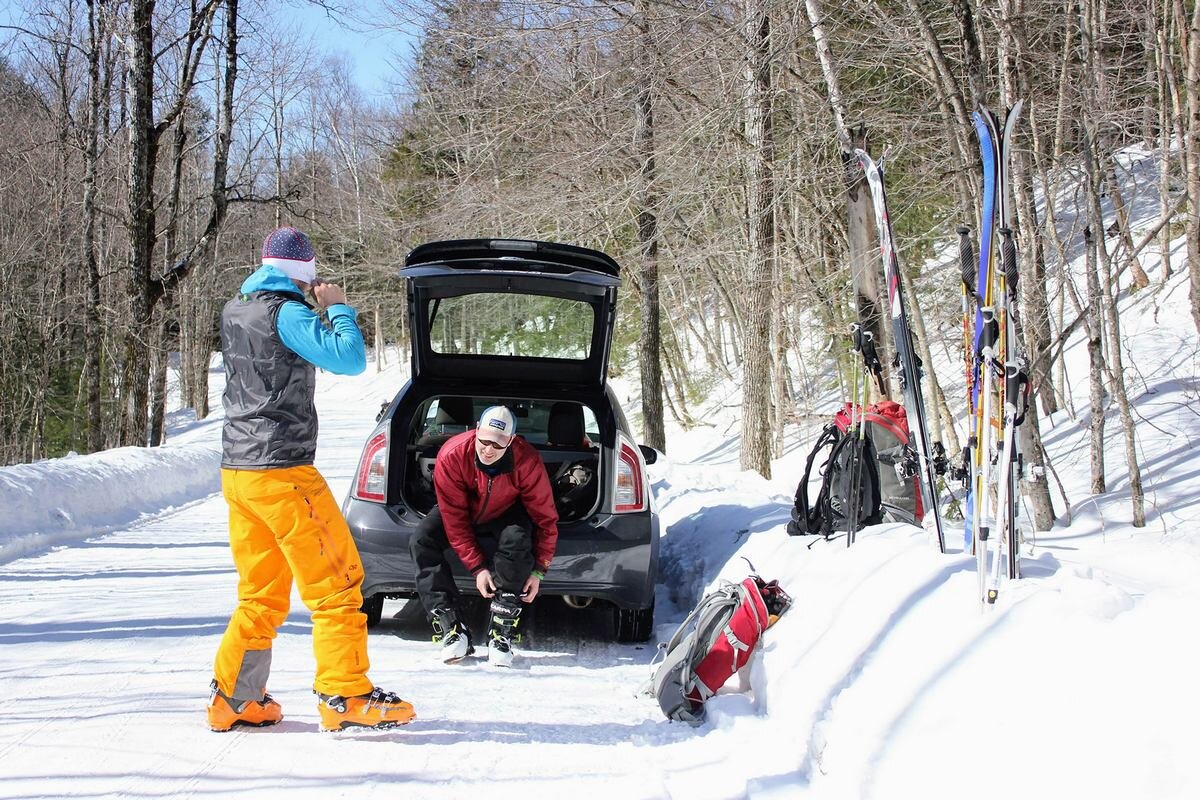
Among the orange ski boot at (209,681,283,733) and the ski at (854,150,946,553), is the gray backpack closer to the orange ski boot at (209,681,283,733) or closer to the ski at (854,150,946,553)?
the ski at (854,150,946,553)

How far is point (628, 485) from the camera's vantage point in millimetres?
5297

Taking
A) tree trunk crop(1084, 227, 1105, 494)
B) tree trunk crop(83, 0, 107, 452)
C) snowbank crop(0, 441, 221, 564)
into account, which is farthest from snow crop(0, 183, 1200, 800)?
tree trunk crop(83, 0, 107, 452)

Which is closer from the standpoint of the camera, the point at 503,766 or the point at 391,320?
the point at 503,766

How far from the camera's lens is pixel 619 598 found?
16.8ft

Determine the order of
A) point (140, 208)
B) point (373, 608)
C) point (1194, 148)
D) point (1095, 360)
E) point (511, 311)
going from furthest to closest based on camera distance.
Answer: point (140, 208) < point (1095, 360) < point (1194, 148) < point (511, 311) < point (373, 608)

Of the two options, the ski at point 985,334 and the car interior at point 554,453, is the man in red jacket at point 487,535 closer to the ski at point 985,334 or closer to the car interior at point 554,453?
the car interior at point 554,453

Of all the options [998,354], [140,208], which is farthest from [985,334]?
[140,208]

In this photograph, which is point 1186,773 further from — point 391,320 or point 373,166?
point 391,320

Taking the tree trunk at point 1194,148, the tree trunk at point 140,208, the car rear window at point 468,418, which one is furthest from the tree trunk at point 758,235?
the tree trunk at point 140,208

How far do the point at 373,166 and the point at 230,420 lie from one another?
40104mm


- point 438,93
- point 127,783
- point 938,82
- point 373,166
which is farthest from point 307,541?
point 373,166

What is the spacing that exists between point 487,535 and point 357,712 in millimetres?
1534

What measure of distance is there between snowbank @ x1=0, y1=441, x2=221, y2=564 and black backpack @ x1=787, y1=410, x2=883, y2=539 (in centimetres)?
596

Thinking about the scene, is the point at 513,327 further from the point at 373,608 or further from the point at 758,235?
the point at 758,235
